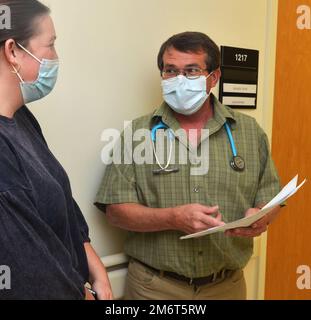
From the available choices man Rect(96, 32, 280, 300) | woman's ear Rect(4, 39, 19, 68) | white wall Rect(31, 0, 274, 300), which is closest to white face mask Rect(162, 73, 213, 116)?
man Rect(96, 32, 280, 300)

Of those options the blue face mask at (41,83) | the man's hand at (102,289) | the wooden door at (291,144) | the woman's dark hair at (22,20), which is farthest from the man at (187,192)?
the wooden door at (291,144)

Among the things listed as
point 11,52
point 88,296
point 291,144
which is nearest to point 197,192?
point 88,296

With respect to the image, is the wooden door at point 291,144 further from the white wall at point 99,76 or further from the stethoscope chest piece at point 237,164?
the stethoscope chest piece at point 237,164

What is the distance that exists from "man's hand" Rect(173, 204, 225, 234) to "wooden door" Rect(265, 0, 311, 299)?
948 millimetres

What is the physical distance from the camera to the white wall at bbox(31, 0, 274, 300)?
1310mm

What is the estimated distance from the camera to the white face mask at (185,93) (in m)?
1.38

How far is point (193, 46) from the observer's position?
140 cm

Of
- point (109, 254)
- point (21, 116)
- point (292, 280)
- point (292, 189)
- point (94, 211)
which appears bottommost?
point (292, 280)

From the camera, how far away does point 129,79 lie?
149 cm

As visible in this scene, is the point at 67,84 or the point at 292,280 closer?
the point at 67,84

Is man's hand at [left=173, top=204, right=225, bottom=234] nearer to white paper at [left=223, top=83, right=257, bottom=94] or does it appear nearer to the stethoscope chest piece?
the stethoscope chest piece
